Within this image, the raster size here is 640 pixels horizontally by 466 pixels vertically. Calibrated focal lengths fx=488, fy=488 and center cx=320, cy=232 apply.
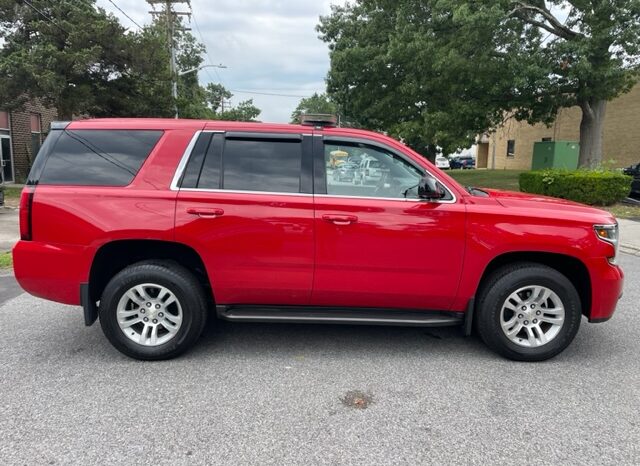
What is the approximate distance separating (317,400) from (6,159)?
2094 cm

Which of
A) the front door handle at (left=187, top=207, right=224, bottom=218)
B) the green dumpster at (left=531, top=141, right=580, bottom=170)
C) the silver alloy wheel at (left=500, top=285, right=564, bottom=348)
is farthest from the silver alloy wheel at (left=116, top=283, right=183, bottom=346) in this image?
the green dumpster at (left=531, top=141, right=580, bottom=170)

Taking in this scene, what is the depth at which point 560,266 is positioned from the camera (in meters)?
4.13

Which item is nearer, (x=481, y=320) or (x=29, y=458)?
(x=29, y=458)

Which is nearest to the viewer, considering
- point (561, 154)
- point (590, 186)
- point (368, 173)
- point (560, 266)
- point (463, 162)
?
point (368, 173)

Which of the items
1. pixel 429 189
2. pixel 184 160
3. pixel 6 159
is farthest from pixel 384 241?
pixel 6 159

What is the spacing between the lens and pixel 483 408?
3.27 meters

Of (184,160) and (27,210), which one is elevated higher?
(184,160)

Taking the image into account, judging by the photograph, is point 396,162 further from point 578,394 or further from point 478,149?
point 478,149

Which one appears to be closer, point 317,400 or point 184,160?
point 317,400

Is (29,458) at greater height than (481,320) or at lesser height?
lesser

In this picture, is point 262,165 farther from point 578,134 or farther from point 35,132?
point 578,134

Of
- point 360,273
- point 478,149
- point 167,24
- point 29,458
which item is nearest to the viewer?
point 29,458

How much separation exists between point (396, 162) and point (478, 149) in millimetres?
46164

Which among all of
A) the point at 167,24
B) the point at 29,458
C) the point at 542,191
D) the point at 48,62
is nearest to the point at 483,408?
the point at 29,458
